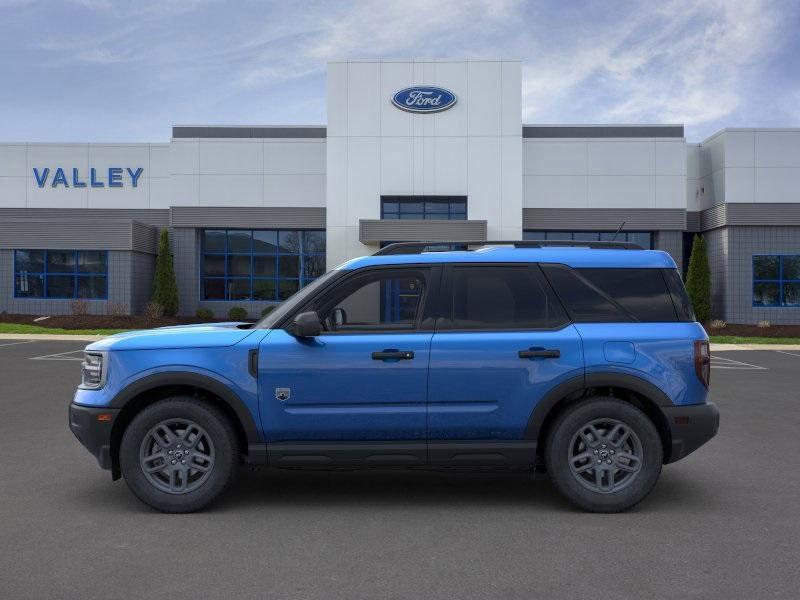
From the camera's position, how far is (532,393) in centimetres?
536

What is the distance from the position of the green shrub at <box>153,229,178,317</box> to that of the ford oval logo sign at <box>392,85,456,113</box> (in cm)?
1131

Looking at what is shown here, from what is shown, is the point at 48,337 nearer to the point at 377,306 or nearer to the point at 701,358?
the point at 377,306

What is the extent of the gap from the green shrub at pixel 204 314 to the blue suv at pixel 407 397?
26.0m

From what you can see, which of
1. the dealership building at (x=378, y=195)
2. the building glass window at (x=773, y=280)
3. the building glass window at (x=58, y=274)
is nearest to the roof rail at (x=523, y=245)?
the dealership building at (x=378, y=195)

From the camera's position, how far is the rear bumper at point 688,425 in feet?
17.8

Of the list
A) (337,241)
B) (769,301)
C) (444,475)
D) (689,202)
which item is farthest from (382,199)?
(444,475)

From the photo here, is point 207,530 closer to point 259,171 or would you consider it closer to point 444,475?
point 444,475

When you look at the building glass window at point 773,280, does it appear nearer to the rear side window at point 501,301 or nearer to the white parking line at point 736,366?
the white parking line at point 736,366

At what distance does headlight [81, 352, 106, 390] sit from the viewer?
5453 millimetres

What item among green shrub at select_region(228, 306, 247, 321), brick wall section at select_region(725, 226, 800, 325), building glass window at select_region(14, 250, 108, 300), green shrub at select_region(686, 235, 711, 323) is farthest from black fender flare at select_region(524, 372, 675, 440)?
building glass window at select_region(14, 250, 108, 300)

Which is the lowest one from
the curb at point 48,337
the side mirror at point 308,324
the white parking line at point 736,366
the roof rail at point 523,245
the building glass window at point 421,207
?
the white parking line at point 736,366

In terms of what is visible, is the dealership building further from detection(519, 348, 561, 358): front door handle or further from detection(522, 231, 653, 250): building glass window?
detection(519, 348, 561, 358): front door handle

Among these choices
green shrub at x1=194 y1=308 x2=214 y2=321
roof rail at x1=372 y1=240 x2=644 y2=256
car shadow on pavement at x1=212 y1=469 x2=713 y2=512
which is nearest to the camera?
car shadow on pavement at x1=212 y1=469 x2=713 y2=512

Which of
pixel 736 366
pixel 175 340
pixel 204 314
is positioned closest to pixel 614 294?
pixel 175 340
